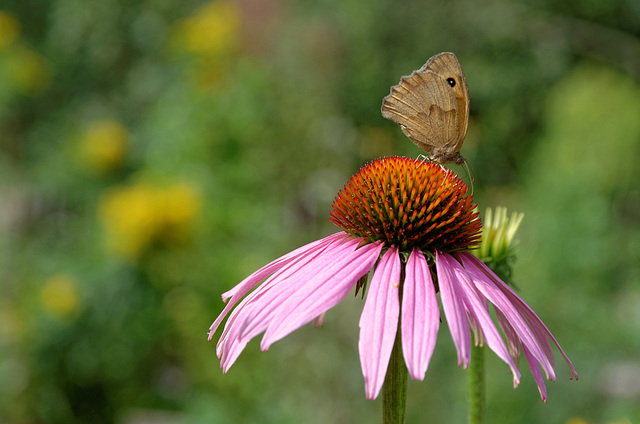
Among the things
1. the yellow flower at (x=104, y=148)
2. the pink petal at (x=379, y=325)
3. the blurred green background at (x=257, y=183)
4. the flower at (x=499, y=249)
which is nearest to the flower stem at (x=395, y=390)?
A: the pink petal at (x=379, y=325)

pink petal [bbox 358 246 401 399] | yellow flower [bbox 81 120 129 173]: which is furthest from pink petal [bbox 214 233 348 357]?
yellow flower [bbox 81 120 129 173]

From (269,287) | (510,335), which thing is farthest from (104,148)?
(510,335)

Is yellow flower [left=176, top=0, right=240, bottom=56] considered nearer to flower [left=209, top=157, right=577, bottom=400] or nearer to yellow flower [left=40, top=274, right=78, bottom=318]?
yellow flower [left=40, top=274, right=78, bottom=318]

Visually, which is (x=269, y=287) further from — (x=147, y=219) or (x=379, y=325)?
(x=147, y=219)

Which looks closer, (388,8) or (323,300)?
(323,300)

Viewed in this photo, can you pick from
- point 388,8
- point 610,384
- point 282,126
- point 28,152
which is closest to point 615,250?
point 610,384

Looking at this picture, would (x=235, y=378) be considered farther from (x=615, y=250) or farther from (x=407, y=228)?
(x=615, y=250)

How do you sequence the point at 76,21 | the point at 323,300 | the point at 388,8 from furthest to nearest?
the point at 388,8 → the point at 76,21 → the point at 323,300
